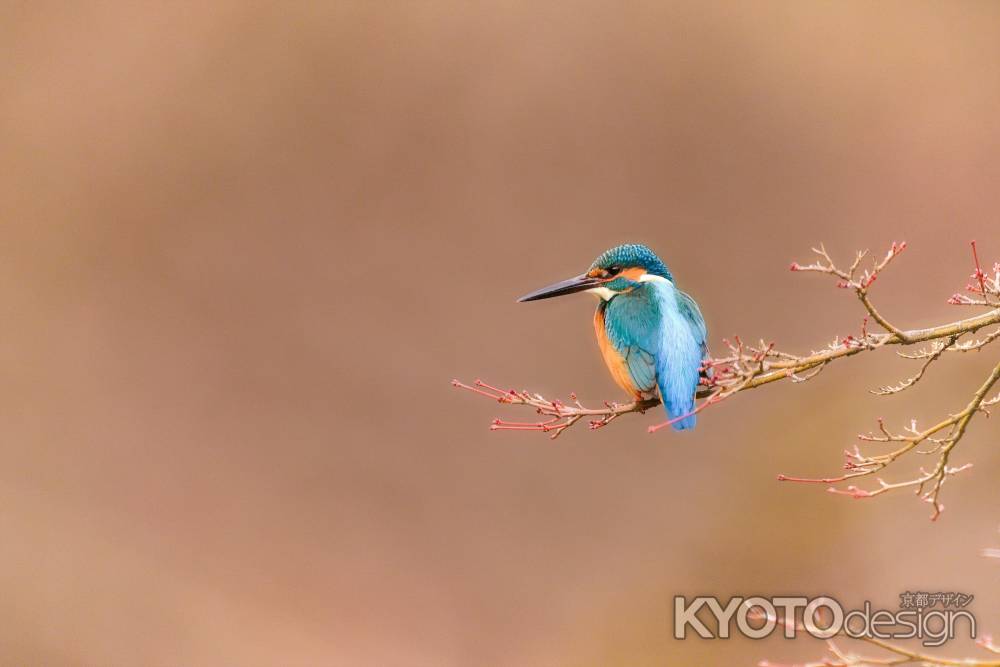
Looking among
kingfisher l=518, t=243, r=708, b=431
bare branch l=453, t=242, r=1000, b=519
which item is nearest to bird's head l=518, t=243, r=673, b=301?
kingfisher l=518, t=243, r=708, b=431

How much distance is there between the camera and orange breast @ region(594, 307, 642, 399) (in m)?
2.64

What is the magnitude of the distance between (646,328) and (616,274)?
284 millimetres

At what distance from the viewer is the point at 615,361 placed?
2682 millimetres

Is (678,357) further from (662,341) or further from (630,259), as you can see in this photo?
(630,259)

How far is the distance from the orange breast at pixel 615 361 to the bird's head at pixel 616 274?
0.23ft

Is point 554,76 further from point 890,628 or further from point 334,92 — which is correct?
point 890,628

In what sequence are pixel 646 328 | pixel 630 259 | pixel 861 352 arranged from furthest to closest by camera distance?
pixel 630 259, pixel 646 328, pixel 861 352

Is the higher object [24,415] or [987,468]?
[24,415]

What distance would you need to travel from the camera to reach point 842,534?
7.02 metres

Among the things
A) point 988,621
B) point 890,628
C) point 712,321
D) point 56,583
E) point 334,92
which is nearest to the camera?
point 890,628

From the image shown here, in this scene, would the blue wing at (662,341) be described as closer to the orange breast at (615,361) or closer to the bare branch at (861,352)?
the orange breast at (615,361)

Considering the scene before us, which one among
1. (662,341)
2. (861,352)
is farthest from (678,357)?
(861,352)

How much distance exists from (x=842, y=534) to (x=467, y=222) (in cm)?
412

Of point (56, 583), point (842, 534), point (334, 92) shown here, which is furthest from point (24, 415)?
point (842, 534)
